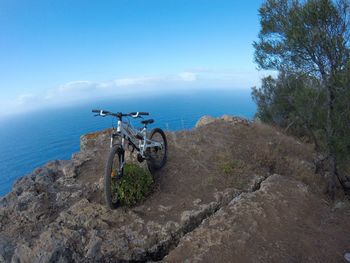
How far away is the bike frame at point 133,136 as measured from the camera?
7.18m

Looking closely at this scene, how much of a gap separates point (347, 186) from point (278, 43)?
8.05 m

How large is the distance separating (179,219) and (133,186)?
5.44 ft

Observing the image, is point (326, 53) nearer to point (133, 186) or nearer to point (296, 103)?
point (296, 103)

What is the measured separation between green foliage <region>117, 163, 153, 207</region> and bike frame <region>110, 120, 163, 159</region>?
0.70m

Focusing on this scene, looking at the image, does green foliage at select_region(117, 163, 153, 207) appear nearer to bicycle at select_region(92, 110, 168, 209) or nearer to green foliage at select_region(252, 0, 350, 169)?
bicycle at select_region(92, 110, 168, 209)

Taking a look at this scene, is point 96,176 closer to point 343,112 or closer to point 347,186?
point 343,112

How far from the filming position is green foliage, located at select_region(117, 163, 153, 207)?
723 cm

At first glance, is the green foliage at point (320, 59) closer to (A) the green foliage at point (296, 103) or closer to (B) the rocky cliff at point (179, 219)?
(A) the green foliage at point (296, 103)

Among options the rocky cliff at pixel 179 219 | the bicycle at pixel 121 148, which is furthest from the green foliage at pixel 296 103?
the bicycle at pixel 121 148

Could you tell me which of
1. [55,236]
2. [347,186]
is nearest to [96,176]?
[55,236]

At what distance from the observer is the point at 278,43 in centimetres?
1209

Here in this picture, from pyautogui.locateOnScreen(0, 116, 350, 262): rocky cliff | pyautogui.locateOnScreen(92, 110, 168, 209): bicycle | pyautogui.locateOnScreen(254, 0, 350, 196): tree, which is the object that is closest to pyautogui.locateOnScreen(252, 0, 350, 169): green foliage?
pyautogui.locateOnScreen(254, 0, 350, 196): tree

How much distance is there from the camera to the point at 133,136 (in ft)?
26.1

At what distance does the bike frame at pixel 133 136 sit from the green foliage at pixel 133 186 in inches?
27.4
